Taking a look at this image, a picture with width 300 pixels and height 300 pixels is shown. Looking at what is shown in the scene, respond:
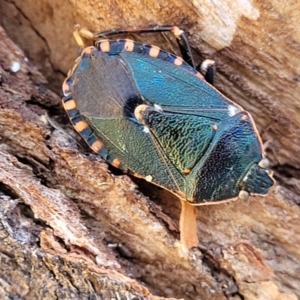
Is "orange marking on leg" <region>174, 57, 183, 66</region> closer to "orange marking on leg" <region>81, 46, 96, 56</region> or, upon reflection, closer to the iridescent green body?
the iridescent green body

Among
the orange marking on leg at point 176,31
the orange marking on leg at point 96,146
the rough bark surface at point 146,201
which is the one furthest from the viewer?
the orange marking on leg at point 96,146

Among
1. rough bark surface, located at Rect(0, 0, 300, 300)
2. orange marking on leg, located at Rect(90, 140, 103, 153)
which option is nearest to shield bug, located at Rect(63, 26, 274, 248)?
orange marking on leg, located at Rect(90, 140, 103, 153)

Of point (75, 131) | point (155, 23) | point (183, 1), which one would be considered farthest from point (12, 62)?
point (183, 1)

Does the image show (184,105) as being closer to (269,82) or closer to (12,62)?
(269,82)

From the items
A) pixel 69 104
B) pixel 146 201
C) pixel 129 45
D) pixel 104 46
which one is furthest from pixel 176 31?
pixel 146 201

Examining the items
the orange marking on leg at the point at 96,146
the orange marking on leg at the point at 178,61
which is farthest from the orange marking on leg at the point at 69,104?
the orange marking on leg at the point at 178,61

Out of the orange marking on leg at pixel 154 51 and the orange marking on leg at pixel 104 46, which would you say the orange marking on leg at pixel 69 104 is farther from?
the orange marking on leg at pixel 154 51
